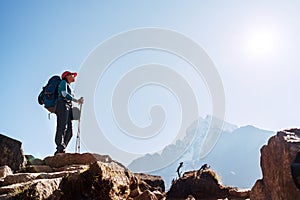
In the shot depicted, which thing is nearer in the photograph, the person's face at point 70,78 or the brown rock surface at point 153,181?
the brown rock surface at point 153,181

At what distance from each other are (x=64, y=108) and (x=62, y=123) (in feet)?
2.06

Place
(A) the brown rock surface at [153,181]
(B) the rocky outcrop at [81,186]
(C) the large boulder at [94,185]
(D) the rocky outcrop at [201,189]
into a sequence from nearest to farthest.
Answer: (B) the rocky outcrop at [81,186], (C) the large boulder at [94,185], (A) the brown rock surface at [153,181], (D) the rocky outcrop at [201,189]

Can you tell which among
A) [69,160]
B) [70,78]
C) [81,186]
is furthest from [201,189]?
[81,186]

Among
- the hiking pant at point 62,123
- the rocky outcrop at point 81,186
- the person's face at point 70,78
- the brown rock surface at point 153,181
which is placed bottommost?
the rocky outcrop at point 81,186

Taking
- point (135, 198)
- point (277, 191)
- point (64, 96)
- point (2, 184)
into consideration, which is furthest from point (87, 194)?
point (64, 96)

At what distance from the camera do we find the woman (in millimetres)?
12792

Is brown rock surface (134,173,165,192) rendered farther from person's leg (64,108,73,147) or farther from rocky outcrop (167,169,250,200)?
person's leg (64,108,73,147)

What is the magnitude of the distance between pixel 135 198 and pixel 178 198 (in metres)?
5.44

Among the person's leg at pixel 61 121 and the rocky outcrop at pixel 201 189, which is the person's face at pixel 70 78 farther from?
the rocky outcrop at pixel 201 189

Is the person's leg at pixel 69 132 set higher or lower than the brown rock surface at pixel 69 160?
higher

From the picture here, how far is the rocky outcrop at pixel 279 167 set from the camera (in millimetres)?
5680

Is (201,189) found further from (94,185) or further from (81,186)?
(81,186)

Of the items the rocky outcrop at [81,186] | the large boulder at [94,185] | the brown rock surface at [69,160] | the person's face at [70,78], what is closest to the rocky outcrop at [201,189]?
the brown rock surface at [69,160]

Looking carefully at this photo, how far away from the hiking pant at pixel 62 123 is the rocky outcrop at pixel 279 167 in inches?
317
